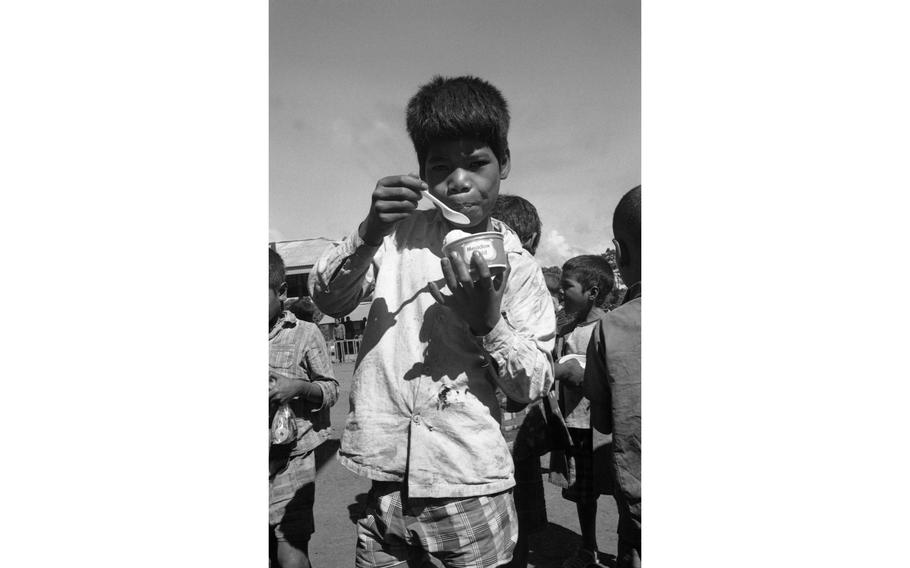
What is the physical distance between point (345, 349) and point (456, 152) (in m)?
1.40

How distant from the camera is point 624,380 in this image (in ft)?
4.69

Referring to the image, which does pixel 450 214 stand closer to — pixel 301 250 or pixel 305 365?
pixel 301 250

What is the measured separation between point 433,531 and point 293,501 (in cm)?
85

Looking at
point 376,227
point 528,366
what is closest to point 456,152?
point 376,227

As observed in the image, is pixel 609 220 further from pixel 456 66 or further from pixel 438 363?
pixel 438 363

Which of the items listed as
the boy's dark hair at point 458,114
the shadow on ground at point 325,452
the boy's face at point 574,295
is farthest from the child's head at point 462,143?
the shadow on ground at point 325,452

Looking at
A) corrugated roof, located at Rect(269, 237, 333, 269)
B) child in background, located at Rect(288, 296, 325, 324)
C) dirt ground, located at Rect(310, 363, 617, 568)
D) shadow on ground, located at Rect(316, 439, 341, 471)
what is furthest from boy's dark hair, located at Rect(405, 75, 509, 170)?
shadow on ground, located at Rect(316, 439, 341, 471)

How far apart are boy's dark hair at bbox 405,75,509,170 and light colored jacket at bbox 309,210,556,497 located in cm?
18

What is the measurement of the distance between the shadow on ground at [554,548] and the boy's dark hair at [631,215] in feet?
3.44

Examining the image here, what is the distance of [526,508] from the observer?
5.11ft

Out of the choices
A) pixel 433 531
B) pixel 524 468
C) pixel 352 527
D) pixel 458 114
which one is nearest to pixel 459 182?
pixel 458 114

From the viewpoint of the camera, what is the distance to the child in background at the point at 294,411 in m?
1.79

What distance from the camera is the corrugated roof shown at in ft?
4.94

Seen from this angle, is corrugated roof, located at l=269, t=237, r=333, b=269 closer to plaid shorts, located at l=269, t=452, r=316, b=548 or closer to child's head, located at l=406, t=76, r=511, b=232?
child's head, located at l=406, t=76, r=511, b=232
